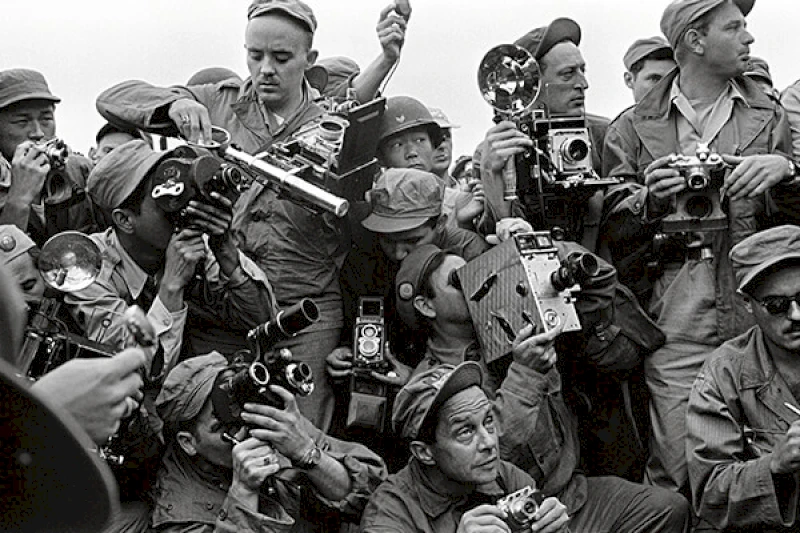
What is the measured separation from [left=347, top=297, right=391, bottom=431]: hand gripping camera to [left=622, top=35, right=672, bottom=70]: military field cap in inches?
100.0

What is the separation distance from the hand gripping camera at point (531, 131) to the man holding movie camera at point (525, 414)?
0.46 m

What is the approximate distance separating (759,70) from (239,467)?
3526 mm

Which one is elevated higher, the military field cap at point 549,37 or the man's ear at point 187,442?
the military field cap at point 549,37

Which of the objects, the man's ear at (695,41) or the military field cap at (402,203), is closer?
the military field cap at (402,203)

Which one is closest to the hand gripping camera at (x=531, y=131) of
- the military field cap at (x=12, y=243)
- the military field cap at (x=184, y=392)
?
the military field cap at (x=184, y=392)

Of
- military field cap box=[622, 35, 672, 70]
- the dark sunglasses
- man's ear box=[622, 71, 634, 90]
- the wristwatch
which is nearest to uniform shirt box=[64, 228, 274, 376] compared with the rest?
the wristwatch

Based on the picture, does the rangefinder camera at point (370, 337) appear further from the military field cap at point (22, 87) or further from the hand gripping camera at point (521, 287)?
the military field cap at point (22, 87)

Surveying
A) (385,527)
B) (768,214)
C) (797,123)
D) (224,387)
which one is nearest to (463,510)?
(385,527)

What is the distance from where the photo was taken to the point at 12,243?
5.89 meters

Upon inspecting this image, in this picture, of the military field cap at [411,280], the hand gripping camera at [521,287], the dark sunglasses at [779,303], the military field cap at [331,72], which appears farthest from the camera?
the military field cap at [331,72]

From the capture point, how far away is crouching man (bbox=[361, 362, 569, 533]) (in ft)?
19.3

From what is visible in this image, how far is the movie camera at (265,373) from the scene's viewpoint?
5730 millimetres

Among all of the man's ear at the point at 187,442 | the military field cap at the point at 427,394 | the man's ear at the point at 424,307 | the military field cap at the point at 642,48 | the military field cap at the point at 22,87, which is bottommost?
the man's ear at the point at 187,442

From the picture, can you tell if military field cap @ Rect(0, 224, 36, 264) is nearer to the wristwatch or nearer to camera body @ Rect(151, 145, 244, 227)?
camera body @ Rect(151, 145, 244, 227)
